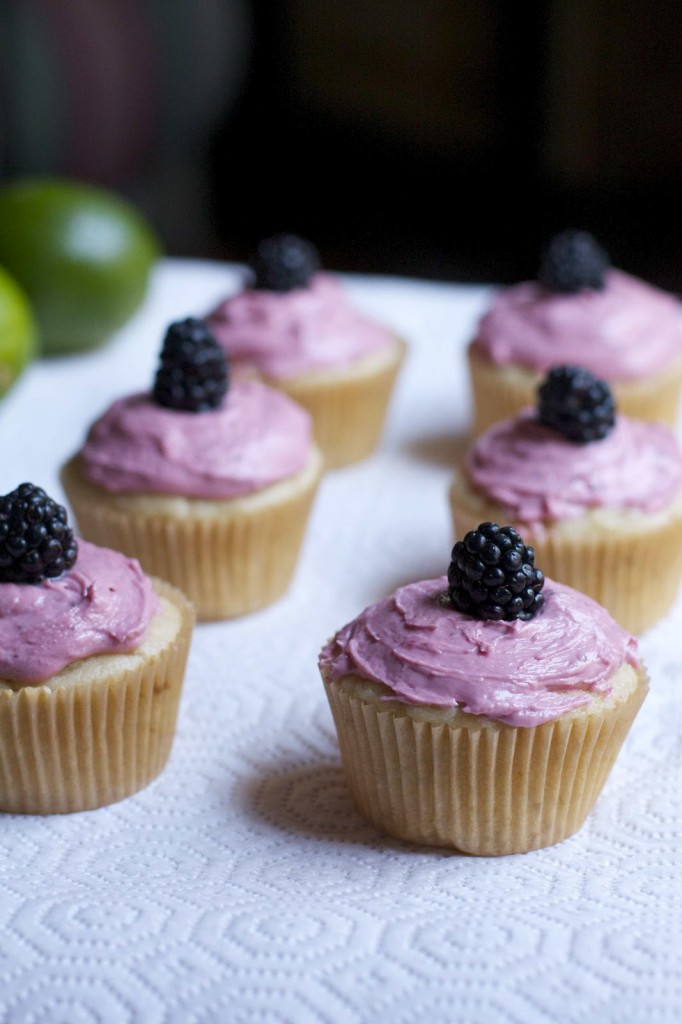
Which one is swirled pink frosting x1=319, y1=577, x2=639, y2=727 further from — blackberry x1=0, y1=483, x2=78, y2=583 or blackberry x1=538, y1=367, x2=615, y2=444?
blackberry x1=538, y1=367, x2=615, y2=444

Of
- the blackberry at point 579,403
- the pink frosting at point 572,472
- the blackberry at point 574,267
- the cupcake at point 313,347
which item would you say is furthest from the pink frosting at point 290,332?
the blackberry at point 579,403

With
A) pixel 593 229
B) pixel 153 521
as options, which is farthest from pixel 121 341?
pixel 593 229

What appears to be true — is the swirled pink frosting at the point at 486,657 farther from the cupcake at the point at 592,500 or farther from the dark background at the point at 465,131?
the dark background at the point at 465,131

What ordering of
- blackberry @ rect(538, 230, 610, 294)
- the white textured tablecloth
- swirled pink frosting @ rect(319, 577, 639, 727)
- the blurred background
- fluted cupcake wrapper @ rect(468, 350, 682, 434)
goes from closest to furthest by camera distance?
the white textured tablecloth, swirled pink frosting @ rect(319, 577, 639, 727), fluted cupcake wrapper @ rect(468, 350, 682, 434), blackberry @ rect(538, 230, 610, 294), the blurred background

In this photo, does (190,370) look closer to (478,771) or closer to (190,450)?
(190,450)

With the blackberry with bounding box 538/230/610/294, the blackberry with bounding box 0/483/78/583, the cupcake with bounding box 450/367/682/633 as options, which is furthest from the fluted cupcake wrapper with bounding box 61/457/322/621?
the blackberry with bounding box 538/230/610/294

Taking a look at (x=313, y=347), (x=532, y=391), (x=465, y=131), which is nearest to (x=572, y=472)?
(x=532, y=391)
